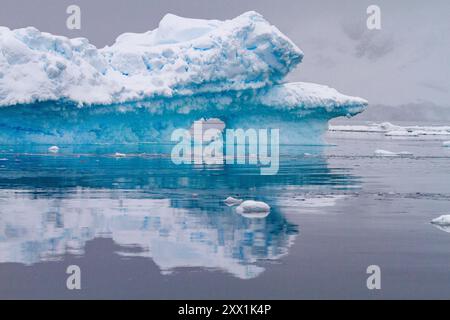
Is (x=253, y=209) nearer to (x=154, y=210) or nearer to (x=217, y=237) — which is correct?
(x=154, y=210)

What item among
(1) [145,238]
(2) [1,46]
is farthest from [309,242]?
(2) [1,46]

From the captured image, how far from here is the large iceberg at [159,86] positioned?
72.3 feet

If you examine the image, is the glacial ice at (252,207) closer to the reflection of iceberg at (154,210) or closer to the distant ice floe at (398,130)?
the reflection of iceberg at (154,210)

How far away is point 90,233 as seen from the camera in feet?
26.2

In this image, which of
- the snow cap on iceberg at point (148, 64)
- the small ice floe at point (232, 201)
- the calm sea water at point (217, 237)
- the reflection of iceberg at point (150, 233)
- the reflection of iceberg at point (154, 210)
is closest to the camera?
the calm sea water at point (217, 237)

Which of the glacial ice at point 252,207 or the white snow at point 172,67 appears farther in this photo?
the white snow at point 172,67

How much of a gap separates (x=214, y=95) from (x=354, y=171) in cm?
904

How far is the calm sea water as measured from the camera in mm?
5734

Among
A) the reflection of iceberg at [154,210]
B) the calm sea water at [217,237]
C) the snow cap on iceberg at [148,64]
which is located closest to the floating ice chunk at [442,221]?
the calm sea water at [217,237]

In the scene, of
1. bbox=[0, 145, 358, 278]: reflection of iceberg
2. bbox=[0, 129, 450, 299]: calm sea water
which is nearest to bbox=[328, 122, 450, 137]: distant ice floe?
bbox=[0, 145, 358, 278]: reflection of iceberg

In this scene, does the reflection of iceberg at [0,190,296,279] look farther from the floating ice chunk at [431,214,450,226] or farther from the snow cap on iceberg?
the snow cap on iceberg

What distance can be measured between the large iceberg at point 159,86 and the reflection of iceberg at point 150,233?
12045mm


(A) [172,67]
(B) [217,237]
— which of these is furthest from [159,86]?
(B) [217,237]

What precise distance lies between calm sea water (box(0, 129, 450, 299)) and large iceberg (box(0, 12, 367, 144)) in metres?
7.59
